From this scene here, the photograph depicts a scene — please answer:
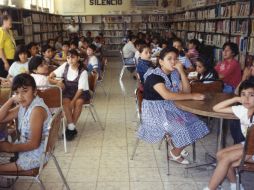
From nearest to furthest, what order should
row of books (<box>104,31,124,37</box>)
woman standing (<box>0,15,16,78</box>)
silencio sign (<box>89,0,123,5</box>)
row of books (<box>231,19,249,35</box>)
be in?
woman standing (<box>0,15,16,78</box>) → row of books (<box>231,19,249,35</box>) → silencio sign (<box>89,0,123,5</box>) → row of books (<box>104,31,124,37</box>)

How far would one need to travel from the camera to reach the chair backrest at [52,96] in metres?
3.22

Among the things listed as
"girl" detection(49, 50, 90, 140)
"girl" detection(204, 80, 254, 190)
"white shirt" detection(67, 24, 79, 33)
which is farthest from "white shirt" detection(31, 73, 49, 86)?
"white shirt" detection(67, 24, 79, 33)

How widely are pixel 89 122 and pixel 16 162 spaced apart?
246cm

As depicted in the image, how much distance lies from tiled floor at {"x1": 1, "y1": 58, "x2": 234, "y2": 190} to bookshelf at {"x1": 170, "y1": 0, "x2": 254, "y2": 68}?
2487mm

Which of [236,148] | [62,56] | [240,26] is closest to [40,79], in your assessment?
[236,148]

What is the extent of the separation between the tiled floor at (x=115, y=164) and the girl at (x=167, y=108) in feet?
1.00

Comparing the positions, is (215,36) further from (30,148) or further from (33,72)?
(30,148)

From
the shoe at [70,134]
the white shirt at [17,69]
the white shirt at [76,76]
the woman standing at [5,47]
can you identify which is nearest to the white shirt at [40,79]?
the white shirt at [76,76]

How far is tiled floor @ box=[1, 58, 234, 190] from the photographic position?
2.73 meters

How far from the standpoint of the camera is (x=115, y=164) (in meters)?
3.13

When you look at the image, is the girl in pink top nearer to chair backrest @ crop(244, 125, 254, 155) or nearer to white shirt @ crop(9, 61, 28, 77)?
chair backrest @ crop(244, 125, 254, 155)

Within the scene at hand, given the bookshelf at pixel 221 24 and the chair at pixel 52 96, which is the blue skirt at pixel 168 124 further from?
the bookshelf at pixel 221 24

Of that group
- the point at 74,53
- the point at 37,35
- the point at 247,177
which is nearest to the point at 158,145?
the point at 247,177

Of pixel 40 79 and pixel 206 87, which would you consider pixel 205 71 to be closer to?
pixel 206 87
